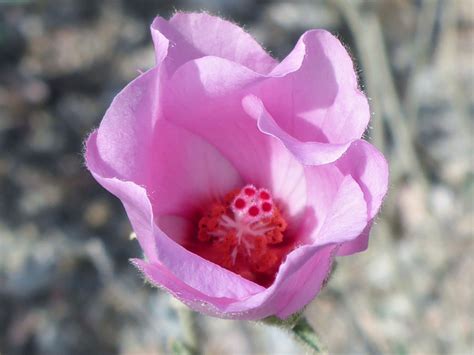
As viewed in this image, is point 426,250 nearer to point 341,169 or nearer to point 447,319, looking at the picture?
point 447,319

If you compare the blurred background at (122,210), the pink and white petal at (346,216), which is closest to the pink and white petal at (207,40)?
the pink and white petal at (346,216)

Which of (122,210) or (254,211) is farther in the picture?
(122,210)

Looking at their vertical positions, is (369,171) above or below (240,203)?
above

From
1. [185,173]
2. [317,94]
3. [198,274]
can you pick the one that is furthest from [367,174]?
[185,173]

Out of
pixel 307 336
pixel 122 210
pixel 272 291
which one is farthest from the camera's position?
pixel 122 210

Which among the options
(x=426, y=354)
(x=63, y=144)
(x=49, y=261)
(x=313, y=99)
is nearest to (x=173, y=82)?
(x=313, y=99)

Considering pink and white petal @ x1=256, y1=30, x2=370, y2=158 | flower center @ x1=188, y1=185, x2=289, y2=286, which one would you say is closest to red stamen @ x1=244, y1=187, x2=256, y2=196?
flower center @ x1=188, y1=185, x2=289, y2=286

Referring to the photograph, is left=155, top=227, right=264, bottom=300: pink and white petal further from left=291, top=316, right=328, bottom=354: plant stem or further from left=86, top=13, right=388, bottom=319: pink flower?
left=291, top=316, right=328, bottom=354: plant stem

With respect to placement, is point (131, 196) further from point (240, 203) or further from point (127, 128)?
point (240, 203)

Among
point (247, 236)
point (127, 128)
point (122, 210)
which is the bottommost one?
point (122, 210)
